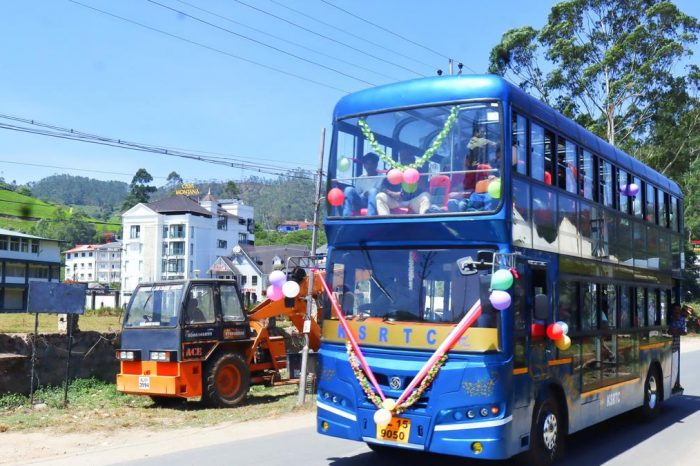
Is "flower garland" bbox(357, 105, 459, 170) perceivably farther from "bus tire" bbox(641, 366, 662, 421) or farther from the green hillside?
the green hillside

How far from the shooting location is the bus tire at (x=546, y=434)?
784 centimetres

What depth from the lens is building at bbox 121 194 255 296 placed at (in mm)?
94250

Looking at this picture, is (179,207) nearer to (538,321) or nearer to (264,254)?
(264,254)

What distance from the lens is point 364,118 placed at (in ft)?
28.0

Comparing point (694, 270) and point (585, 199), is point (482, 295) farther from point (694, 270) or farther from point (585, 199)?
point (694, 270)

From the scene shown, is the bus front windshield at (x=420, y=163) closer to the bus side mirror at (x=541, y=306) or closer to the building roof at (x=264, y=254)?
the bus side mirror at (x=541, y=306)

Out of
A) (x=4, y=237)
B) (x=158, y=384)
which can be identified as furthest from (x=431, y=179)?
(x=4, y=237)

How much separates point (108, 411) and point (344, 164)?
7.28 m

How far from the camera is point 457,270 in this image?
7391mm

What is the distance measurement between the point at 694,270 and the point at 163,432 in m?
50.8

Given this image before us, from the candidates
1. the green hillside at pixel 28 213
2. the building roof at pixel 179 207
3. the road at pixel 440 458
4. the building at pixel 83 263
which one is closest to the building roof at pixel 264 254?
the building roof at pixel 179 207

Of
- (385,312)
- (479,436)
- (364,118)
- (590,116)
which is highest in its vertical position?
(590,116)

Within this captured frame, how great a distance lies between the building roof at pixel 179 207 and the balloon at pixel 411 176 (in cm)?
8868

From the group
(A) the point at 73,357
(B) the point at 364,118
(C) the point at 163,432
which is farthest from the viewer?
(A) the point at 73,357
